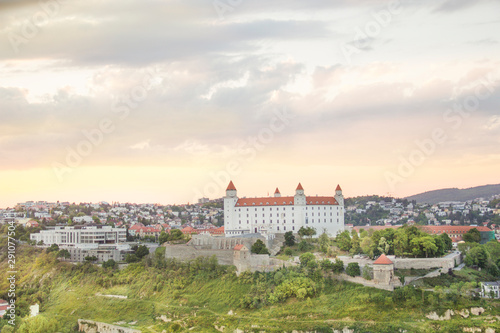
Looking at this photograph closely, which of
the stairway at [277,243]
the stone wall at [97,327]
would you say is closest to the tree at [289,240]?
the stairway at [277,243]

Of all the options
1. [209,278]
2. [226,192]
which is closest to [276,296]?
[209,278]

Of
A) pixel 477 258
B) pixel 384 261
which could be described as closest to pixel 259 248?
pixel 384 261

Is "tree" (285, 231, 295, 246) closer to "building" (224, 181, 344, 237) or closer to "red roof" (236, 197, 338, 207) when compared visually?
"building" (224, 181, 344, 237)

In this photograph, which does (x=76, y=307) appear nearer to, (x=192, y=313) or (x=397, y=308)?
(x=192, y=313)

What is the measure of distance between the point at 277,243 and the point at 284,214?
10.5 ft

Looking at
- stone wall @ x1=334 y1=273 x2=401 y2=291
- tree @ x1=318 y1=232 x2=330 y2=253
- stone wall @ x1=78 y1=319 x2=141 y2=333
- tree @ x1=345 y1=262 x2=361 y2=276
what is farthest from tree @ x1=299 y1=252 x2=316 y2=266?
stone wall @ x1=78 y1=319 x2=141 y2=333

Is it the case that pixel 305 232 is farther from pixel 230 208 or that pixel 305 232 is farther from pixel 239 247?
pixel 239 247

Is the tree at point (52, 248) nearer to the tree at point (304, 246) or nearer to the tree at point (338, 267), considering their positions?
the tree at point (304, 246)

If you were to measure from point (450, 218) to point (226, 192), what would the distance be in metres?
28.3

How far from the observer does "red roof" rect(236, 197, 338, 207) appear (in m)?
25.5

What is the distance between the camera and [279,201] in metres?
25.6

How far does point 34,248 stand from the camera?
85.0 ft

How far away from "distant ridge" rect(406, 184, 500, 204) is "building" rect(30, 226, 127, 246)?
4854 cm

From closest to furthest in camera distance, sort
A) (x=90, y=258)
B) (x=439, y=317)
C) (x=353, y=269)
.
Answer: (x=439, y=317) → (x=353, y=269) → (x=90, y=258)
